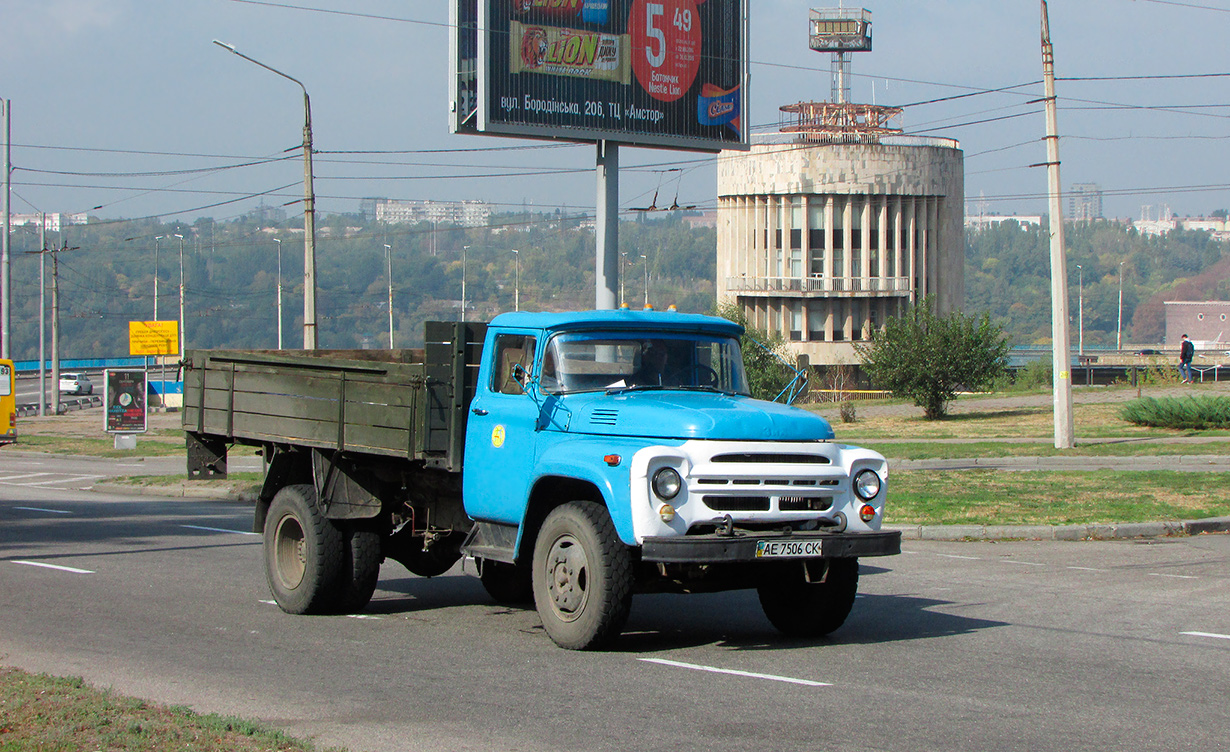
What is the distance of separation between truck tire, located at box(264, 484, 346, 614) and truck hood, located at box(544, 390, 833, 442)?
2.61m

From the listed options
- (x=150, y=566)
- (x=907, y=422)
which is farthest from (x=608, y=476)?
(x=907, y=422)

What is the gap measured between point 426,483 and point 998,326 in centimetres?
3643

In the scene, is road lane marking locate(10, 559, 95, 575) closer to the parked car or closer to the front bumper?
the front bumper

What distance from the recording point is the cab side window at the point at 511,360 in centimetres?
929

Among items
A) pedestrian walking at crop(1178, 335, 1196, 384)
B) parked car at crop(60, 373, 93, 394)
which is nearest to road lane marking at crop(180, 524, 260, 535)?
pedestrian walking at crop(1178, 335, 1196, 384)

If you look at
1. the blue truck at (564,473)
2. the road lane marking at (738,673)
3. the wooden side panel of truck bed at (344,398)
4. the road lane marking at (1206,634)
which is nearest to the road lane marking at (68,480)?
the wooden side panel of truck bed at (344,398)

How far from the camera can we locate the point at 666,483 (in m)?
8.07

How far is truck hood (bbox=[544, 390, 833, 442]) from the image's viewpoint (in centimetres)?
827

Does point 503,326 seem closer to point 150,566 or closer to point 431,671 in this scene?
point 431,671

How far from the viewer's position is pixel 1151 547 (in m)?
14.8

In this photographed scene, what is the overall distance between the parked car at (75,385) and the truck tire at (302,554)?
3532 inches

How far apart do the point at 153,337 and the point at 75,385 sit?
54.4 ft

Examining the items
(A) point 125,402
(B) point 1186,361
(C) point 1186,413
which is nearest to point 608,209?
(C) point 1186,413

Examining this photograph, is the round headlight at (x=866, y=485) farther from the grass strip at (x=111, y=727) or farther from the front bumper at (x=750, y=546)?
the grass strip at (x=111, y=727)
